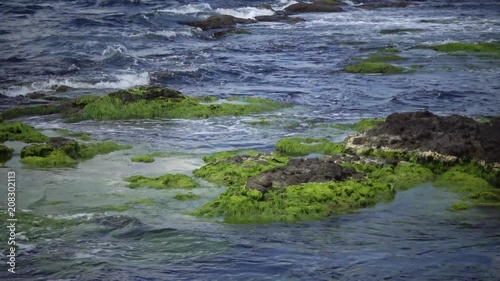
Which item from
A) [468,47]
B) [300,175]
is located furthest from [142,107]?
[468,47]

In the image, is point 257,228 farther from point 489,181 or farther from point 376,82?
point 376,82

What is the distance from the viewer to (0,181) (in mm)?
9234

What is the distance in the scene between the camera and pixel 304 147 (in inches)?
418

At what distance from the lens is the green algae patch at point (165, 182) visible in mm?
8945

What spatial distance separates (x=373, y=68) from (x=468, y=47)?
5.17 meters

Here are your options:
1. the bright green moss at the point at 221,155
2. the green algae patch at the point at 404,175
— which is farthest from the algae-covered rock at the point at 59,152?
the green algae patch at the point at 404,175

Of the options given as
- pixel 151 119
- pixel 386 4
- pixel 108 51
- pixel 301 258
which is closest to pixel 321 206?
pixel 301 258

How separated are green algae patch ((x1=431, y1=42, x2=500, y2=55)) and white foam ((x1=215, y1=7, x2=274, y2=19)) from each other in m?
14.4

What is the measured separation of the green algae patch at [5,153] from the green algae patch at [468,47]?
15.3m

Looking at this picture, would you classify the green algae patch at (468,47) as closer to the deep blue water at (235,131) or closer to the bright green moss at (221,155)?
the deep blue water at (235,131)

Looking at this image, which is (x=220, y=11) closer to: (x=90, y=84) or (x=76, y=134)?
(x=90, y=84)

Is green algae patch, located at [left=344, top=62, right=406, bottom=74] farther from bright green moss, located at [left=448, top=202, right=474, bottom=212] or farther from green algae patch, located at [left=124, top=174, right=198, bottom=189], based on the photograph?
bright green moss, located at [left=448, top=202, right=474, bottom=212]

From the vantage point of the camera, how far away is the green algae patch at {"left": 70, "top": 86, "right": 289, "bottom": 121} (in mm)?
13562

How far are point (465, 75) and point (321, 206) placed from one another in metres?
11.2
